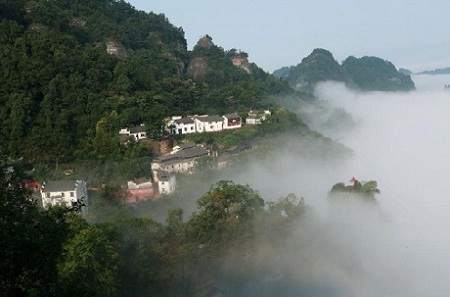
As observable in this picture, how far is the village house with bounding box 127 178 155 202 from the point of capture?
58.4 ft

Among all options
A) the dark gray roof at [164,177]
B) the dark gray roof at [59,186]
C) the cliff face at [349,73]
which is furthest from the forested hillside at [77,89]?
the cliff face at [349,73]

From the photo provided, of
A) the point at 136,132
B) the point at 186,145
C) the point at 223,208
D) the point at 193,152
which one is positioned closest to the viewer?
the point at 223,208

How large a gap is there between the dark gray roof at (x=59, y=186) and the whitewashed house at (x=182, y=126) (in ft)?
27.1

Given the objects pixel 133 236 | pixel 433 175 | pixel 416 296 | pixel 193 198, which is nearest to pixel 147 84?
pixel 193 198

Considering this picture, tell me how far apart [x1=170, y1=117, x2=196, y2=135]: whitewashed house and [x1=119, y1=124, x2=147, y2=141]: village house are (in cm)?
213

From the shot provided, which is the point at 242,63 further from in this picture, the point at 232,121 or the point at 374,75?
the point at 374,75

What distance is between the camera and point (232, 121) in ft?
83.8

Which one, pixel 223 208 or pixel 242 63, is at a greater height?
pixel 242 63

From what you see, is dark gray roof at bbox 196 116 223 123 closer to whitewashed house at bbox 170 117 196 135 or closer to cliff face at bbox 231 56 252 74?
whitewashed house at bbox 170 117 196 135

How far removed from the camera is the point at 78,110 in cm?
2114

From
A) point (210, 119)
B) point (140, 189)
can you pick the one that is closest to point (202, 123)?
point (210, 119)

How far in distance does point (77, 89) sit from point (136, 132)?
3.49m

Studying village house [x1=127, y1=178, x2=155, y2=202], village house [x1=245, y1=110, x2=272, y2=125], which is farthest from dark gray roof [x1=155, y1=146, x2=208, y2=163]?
village house [x1=245, y1=110, x2=272, y2=125]

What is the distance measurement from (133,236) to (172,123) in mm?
11899
